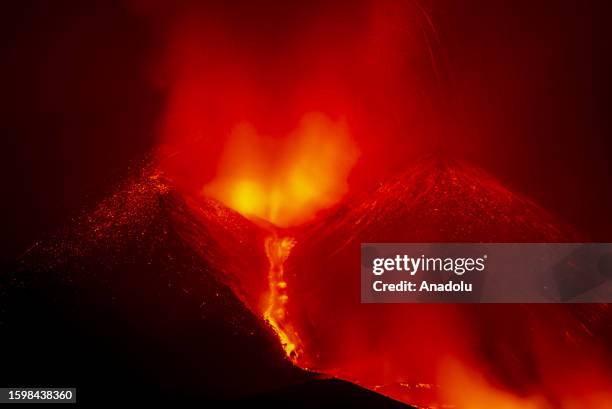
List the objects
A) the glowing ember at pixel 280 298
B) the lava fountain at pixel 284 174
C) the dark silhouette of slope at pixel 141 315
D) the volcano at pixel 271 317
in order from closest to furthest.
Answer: the dark silhouette of slope at pixel 141 315 → the volcano at pixel 271 317 → the glowing ember at pixel 280 298 → the lava fountain at pixel 284 174

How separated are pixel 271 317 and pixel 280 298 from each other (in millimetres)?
1225

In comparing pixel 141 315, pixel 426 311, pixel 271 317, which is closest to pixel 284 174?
pixel 271 317

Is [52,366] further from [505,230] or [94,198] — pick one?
[505,230]

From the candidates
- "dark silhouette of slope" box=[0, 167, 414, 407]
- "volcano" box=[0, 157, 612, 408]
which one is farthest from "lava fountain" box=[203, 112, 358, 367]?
"dark silhouette of slope" box=[0, 167, 414, 407]

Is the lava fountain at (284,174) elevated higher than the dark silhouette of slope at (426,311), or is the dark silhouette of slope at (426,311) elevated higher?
the lava fountain at (284,174)

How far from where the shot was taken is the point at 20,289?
13641 millimetres

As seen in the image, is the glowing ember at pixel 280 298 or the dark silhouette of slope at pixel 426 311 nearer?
the dark silhouette of slope at pixel 426 311

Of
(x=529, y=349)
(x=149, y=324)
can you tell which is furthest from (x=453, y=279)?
(x=149, y=324)

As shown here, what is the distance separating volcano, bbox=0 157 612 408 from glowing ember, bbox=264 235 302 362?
0.06 metres

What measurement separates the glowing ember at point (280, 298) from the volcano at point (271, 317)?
0.06m

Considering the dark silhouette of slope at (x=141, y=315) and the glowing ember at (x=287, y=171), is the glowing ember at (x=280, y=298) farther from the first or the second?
the glowing ember at (x=287, y=171)

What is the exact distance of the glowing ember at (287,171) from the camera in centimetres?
2055

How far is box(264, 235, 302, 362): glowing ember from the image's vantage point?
1343cm

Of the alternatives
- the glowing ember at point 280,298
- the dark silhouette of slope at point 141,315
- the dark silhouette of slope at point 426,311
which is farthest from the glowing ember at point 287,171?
the dark silhouette of slope at point 141,315
